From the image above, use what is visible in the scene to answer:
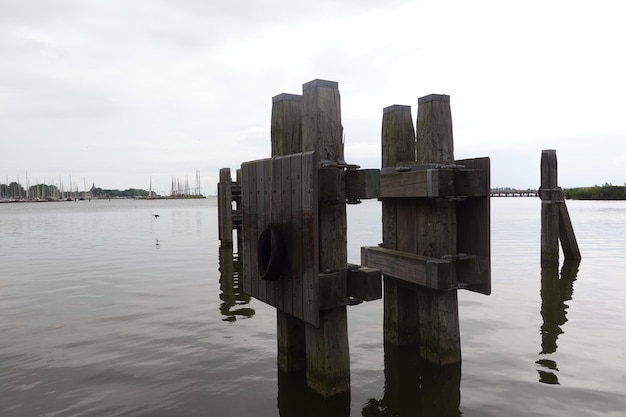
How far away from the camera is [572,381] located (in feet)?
A: 18.5

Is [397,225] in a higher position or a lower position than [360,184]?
lower

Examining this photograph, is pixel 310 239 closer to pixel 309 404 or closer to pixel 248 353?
pixel 309 404

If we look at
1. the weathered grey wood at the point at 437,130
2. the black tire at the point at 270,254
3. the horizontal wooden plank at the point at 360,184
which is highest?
the weathered grey wood at the point at 437,130

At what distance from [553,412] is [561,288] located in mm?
7161

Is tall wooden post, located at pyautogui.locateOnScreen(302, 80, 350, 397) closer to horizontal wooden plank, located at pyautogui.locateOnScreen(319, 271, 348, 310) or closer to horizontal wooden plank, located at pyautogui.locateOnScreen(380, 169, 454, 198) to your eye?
horizontal wooden plank, located at pyautogui.locateOnScreen(319, 271, 348, 310)

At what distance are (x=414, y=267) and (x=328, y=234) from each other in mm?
1599

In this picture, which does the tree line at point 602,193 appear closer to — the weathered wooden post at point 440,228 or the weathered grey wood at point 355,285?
the weathered wooden post at point 440,228

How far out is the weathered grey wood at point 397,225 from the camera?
21.7ft

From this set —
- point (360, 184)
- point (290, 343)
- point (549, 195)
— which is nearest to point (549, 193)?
point (549, 195)

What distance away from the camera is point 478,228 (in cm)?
583

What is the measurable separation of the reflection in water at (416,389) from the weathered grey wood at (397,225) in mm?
401

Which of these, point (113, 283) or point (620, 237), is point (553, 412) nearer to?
point (113, 283)

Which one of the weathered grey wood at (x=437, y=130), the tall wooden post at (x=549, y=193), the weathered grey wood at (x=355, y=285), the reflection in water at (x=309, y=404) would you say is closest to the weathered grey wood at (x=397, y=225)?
the weathered grey wood at (x=437, y=130)

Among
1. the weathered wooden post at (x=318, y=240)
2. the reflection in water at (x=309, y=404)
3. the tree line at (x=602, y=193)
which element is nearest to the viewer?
the weathered wooden post at (x=318, y=240)
